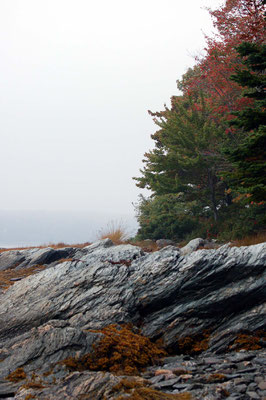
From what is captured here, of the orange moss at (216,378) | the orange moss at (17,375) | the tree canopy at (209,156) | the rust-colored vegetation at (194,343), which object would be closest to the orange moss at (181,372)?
the orange moss at (216,378)

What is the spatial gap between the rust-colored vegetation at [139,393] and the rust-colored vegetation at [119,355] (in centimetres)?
105

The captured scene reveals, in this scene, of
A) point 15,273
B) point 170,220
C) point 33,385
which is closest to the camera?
point 33,385

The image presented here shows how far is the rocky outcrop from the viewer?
6.70 m

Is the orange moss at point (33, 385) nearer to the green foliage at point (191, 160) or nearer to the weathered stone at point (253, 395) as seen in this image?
the weathered stone at point (253, 395)

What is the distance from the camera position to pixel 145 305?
27.2 ft

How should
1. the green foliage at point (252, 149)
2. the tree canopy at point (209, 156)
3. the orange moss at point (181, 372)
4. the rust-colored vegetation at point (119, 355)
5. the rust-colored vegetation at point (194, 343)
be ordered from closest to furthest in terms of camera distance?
the orange moss at point (181, 372)
the rust-colored vegetation at point (119, 355)
the green foliage at point (252, 149)
the rust-colored vegetation at point (194, 343)
the tree canopy at point (209, 156)

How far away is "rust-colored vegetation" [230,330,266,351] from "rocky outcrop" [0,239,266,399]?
88mm

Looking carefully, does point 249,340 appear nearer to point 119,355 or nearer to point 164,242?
point 119,355

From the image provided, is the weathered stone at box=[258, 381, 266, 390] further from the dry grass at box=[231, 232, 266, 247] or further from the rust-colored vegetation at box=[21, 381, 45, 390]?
the dry grass at box=[231, 232, 266, 247]

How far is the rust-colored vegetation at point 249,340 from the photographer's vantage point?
6.88 m

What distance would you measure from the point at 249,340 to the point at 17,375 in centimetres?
498

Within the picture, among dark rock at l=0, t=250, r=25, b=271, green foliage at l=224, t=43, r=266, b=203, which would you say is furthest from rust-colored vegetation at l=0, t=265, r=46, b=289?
green foliage at l=224, t=43, r=266, b=203

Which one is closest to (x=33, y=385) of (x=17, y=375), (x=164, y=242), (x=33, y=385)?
(x=33, y=385)

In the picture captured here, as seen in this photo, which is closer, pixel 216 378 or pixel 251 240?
pixel 216 378
